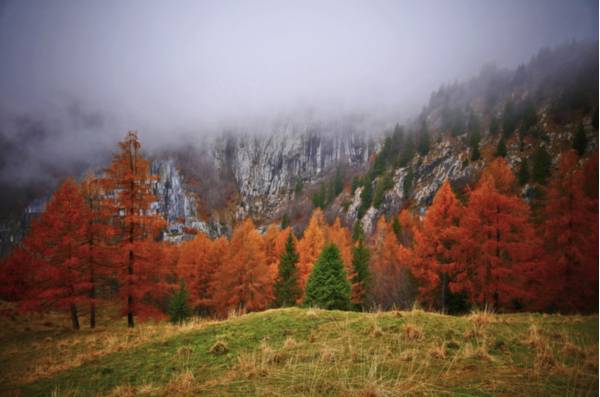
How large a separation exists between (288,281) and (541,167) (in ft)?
170

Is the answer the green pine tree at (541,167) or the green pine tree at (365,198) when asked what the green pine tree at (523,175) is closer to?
the green pine tree at (541,167)

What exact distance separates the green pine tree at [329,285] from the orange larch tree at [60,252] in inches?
649

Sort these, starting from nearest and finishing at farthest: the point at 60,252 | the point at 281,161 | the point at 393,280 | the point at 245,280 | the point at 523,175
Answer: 1. the point at 60,252
2. the point at 393,280
3. the point at 245,280
4. the point at 523,175
5. the point at 281,161

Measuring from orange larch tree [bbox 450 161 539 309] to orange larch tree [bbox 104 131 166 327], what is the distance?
1768 cm

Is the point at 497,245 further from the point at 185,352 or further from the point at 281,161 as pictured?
the point at 281,161

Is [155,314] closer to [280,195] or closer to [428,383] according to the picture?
[428,383]

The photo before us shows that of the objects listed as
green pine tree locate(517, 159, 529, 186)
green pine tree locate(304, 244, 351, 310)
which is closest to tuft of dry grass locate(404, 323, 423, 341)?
green pine tree locate(304, 244, 351, 310)

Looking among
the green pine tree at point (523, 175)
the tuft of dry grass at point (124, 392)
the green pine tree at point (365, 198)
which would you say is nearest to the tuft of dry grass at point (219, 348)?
the tuft of dry grass at point (124, 392)

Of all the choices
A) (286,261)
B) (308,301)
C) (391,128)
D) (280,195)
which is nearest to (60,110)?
(308,301)

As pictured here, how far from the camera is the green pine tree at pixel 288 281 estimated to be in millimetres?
31547

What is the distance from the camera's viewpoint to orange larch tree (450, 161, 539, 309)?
49.5 ft

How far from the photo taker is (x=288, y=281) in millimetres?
31906

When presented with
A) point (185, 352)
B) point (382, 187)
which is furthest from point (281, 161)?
point (185, 352)

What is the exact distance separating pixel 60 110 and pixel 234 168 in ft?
534
